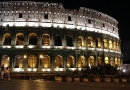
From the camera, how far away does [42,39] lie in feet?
122

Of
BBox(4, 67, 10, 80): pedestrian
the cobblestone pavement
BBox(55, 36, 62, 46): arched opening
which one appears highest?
BBox(55, 36, 62, 46): arched opening

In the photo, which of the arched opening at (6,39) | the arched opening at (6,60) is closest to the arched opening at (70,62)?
the arched opening at (6,60)

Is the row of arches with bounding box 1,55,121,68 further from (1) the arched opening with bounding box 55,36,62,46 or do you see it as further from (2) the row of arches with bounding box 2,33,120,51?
(2) the row of arches with bounding box 2,33,120,51

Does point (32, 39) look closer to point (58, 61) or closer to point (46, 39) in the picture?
point (46, 39)

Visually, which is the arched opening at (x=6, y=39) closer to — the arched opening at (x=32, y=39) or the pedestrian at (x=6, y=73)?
the arched opening at (x=32, y=39)

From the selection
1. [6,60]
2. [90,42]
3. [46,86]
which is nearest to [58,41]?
[90,42]

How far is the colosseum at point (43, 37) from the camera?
35.8 m

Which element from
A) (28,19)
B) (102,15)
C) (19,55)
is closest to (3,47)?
(19,55)

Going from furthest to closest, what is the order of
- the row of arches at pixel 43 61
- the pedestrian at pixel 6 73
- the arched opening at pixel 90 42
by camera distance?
1. the arched opening at pixel 90 42
2. the row of arches at pixel 43 61
3. the pedestrian at pixel 6 73

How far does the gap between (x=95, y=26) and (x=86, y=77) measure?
19025mm

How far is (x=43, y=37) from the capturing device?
37.5 meters

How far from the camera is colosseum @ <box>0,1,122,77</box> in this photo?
117ft

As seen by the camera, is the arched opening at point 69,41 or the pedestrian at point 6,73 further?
the arched opening at point 69,41

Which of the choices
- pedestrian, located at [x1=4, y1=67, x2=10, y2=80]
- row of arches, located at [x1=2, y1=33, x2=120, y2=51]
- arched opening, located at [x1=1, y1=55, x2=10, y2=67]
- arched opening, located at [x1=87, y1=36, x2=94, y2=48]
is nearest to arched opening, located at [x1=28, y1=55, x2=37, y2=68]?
row of arches, located at [x1=2, y1=33, x2=120, y2=51]
